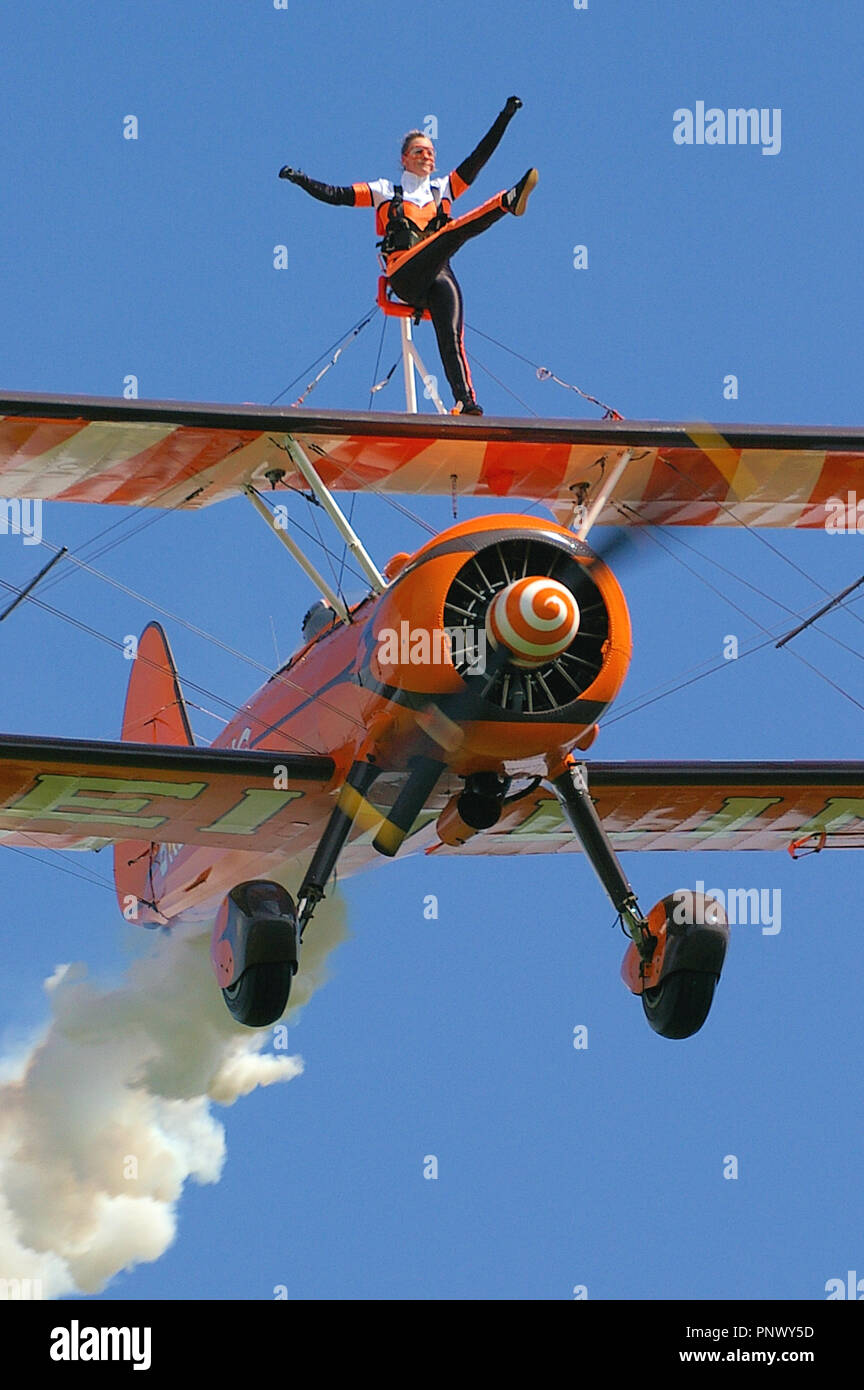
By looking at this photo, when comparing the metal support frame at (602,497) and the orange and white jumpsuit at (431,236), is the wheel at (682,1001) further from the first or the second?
the orange and white jumpsuit at (431,236)

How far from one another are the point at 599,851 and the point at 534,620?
1.58 metres

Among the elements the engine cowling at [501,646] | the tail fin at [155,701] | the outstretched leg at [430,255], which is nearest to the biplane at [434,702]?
the engine cowling at [501,646]

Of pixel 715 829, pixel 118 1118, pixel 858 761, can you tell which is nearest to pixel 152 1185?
pixel 118 1118

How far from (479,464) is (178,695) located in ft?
12.7

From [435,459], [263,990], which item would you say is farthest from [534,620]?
[435,459]

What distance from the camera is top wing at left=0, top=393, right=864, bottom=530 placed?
1376 centimetres

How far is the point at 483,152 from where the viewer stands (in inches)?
579

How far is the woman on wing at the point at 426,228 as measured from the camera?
14.6m

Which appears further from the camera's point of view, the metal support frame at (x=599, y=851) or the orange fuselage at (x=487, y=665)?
the metal support frame at (x=599, y=851)

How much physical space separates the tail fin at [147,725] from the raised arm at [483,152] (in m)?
4.38

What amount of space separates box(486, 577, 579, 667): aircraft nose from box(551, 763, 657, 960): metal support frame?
941mm

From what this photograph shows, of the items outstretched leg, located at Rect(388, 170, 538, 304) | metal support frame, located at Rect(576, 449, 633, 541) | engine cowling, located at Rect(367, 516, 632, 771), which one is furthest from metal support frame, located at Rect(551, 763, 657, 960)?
outstretched leg, located at Rect(388, 170, 538, 304)

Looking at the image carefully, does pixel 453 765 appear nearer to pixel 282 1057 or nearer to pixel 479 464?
pixel 479 464

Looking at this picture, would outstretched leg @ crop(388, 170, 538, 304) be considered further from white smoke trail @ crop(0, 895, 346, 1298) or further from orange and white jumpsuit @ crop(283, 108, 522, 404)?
white smoke trail @ crop(0, 895, 346, 1298)
